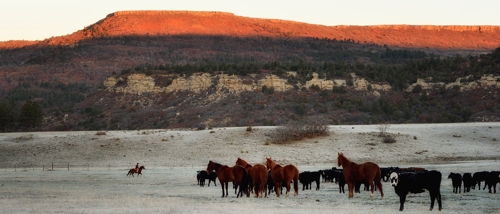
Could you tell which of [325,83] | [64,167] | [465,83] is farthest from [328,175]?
[465,83]

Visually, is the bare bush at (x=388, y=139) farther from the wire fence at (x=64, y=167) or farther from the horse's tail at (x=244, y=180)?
the horse's tail at (x=244, y=180)

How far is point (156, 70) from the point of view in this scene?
8825 centimetres

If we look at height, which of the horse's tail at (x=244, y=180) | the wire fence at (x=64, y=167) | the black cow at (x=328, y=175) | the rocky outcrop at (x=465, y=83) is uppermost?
the rocky outcrop at (x=465, y=83)

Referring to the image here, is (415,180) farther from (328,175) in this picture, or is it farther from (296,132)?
(296,132)

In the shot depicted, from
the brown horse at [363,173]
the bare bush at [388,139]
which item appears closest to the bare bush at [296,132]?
the bare bush at [388,139]

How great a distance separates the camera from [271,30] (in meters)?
145

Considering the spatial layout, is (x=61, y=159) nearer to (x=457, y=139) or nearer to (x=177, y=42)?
(x=457, y=139)

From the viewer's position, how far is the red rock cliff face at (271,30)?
139 meters

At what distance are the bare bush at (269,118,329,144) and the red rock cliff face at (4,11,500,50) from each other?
88.1 m

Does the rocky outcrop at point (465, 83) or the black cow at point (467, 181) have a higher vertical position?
the rocky outcrop at point (465, 83)

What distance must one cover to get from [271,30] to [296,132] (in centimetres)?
9406

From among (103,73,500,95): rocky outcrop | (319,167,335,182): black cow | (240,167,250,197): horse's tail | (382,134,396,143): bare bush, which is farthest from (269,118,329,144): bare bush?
(240,167,250,197): horse's tail

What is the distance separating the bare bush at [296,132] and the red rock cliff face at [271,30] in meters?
88.1

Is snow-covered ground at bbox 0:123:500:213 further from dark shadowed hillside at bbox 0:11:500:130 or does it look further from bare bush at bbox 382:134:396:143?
dark shadowed hillside at bbox 0:11:500:130
